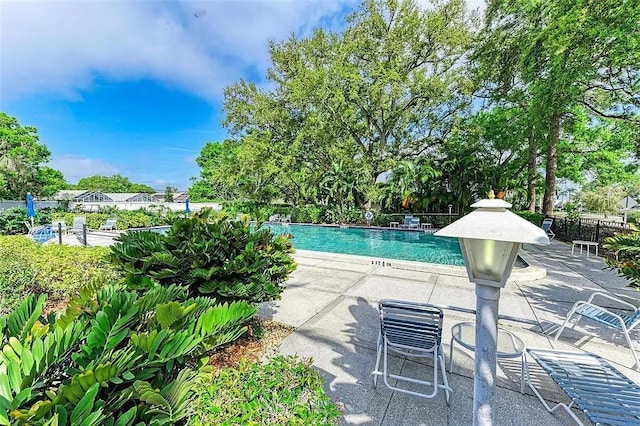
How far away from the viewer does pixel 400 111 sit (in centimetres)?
1898

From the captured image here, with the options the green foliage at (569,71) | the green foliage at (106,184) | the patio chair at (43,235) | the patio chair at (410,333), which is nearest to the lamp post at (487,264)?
the patio chair at (410,333)

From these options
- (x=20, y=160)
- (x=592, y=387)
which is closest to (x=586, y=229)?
(x=592, y=387)

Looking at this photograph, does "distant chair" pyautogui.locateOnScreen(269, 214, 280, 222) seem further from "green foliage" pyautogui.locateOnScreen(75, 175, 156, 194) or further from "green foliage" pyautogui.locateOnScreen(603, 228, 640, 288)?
"green foliage" pyautogui.locateOnScreen(75, 175, 156, 194)

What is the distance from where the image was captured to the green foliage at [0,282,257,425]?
3.82 ft

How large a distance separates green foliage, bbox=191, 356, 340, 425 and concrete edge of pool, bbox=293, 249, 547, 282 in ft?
18.5

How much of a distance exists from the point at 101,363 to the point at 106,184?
253 ft

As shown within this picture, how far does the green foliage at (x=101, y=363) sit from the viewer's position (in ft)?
3.82

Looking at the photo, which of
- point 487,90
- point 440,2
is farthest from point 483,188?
point 440,2

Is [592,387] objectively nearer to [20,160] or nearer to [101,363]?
[101,363]

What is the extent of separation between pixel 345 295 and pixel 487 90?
18.4 meters

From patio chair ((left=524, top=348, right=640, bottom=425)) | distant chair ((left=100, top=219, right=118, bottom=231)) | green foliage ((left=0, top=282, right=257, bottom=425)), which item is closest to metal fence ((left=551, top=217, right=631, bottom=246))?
patio chair ((left=524, top=348, right=640, bottom=425))

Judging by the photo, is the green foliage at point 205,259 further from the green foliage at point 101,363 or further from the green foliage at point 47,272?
the green foliage at point 47,272

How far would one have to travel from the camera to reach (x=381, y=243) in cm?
1399

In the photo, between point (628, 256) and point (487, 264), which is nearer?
point (487, 264)
